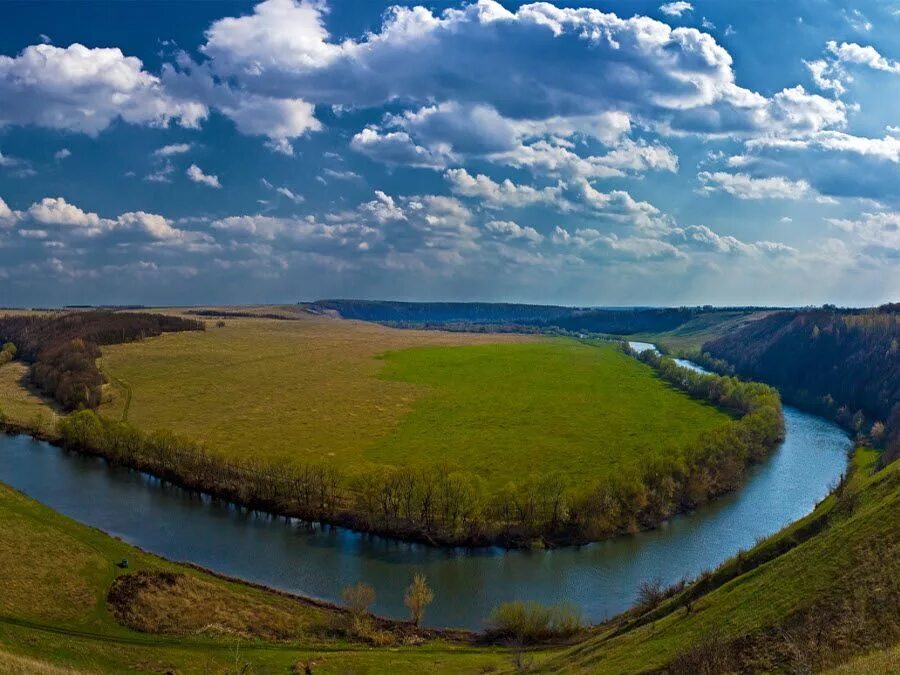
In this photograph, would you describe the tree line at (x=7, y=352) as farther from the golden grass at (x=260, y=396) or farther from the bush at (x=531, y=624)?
the bush at (x=531, y=624)

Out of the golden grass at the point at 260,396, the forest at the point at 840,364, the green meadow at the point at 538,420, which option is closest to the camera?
the green meadow at the point at 538,420

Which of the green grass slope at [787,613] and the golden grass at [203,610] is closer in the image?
the green grass slope at [787,613]

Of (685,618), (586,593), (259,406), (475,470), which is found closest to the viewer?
(685,618)

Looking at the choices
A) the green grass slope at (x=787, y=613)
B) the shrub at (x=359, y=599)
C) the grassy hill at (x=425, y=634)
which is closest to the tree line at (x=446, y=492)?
the shrub at (x=359, y=599)

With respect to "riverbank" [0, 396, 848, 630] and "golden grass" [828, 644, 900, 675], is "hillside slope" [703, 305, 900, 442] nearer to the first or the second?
"riverbank" [0, 396, 848, 630]

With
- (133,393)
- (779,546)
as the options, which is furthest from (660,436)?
(133,393)

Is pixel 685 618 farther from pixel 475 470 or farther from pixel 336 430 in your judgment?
pixel 336 430
